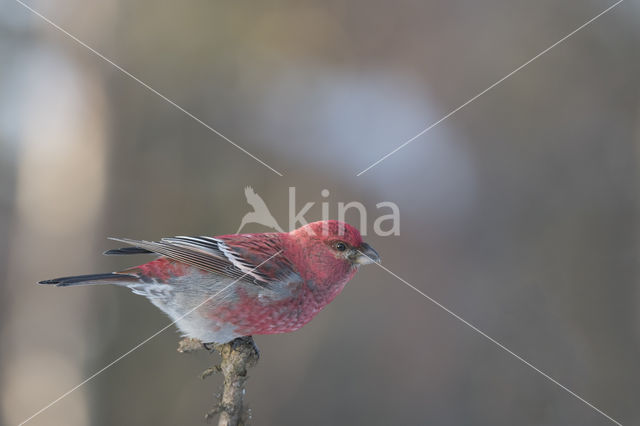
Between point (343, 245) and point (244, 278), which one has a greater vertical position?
point (343, 245)

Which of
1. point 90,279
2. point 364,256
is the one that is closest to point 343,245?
point 364,256

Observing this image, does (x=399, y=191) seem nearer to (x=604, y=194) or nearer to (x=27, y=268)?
(x=604, y=194)

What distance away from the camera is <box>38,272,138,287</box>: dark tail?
1607 millimetres

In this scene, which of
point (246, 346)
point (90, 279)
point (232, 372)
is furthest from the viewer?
point (246, 346)

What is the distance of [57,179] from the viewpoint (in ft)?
12.3


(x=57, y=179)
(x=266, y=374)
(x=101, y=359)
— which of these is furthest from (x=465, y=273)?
(x=57, y=179)

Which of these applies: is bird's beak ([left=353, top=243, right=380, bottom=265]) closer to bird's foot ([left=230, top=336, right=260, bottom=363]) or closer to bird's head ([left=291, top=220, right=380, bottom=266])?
bird's head ([left=291, top=220, right=380, bottom=266])

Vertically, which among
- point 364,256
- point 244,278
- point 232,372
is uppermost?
point 364,256

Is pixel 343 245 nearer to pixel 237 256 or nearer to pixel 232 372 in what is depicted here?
pixel 237 256

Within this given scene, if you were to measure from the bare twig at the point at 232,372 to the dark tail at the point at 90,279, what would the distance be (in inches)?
16.5

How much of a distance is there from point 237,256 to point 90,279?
0.61 meters

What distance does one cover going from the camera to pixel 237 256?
216 cm

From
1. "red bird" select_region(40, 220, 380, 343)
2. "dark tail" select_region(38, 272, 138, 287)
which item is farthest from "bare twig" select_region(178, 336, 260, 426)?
"dark tail" select_region(38, 272, 138, 287)

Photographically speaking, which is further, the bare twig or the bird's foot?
the bird's foot
